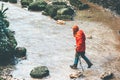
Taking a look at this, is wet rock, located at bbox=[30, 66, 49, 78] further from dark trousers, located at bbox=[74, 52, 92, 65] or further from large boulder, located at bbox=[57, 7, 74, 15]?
large boulder, located at bbox=[57, 7, 74, 15]

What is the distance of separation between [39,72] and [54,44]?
4.74 metres

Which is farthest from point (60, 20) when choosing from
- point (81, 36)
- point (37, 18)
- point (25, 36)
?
point (81, 36)

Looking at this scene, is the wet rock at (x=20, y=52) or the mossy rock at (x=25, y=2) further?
the mossy rock at (x=25, y=2)

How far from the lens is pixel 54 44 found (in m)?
21.4

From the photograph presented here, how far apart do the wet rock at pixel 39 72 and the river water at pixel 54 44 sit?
248mm

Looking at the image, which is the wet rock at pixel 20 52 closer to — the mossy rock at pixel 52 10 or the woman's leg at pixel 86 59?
the woman's leg at pixel 86 59

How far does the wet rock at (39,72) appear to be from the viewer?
16797 mm

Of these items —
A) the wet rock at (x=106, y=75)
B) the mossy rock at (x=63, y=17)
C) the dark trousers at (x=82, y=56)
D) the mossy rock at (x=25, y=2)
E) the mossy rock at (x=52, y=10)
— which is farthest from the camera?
the mossy rock at (x=25, y=2)

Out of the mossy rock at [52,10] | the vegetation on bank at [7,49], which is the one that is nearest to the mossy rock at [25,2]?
the mossy rock at [52,10]

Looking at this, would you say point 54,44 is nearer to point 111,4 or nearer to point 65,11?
point 65,11

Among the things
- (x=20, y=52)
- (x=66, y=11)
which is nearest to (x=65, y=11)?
(x=66, y=11)

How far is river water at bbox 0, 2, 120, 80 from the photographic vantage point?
17.7 metres

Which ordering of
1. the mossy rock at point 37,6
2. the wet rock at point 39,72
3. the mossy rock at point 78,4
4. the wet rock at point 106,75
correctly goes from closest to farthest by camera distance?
the wet rock at point 106,75 → the wet rock at point 39,72 → the mossy rock at point 37,6 → the mossy rock at point 78,4

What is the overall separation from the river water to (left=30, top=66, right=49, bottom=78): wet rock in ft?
0.81
